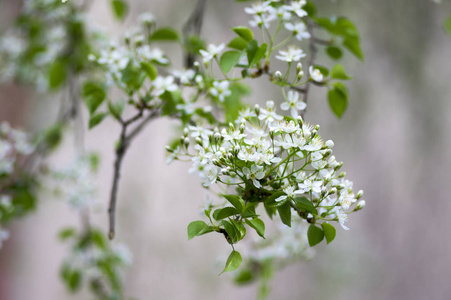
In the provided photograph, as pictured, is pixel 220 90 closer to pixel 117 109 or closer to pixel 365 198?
pixel 117 109

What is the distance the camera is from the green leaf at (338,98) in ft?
2.64

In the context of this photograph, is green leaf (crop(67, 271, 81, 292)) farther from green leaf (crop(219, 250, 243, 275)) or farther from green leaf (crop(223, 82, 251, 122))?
green leaf (crop(219, 250, 243, 275))

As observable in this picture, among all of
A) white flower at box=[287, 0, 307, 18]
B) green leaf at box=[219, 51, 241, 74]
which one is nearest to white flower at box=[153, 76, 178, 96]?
green leaf at box=[219, 51, 241, 74]

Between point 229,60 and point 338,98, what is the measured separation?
23cm

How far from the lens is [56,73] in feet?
4.18

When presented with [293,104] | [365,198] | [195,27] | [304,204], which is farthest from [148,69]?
[365,198]

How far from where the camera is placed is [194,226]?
0.58 metres

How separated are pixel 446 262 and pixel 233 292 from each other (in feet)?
3.28

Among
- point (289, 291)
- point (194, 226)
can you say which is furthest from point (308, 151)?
point (289, 291)

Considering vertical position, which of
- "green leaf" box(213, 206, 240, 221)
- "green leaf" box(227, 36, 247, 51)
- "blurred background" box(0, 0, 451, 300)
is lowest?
"blurred background" box(0, 0, 451, 300)

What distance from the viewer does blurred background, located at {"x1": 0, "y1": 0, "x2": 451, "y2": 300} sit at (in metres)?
2.00

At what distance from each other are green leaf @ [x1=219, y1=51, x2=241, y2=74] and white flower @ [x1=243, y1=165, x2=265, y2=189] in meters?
0.17

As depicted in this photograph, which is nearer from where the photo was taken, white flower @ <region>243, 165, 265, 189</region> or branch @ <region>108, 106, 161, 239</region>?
white flower @ <region>243, 165, 265, 189</region>

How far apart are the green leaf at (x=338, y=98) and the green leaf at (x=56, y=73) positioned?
0.79 meters
